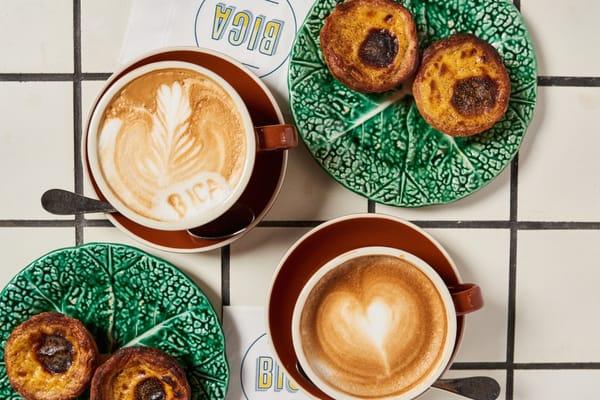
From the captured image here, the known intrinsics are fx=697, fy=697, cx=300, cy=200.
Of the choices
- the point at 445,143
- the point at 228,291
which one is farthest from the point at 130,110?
the point at 445,143

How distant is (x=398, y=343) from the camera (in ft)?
2.87

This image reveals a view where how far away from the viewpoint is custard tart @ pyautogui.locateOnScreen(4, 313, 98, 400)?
2.98ft

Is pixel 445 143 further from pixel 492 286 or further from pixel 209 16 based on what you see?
pixel 209 16

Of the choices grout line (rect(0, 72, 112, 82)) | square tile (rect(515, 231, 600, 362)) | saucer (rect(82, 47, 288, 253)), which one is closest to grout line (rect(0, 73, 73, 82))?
grout line (rect(0, 72, 112, 82))

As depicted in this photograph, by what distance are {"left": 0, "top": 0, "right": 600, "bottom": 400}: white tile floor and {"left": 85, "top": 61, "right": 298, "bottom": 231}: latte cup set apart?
145 millimetres

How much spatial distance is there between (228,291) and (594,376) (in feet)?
1.81

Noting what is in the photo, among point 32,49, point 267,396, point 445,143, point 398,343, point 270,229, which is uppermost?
point 32,49

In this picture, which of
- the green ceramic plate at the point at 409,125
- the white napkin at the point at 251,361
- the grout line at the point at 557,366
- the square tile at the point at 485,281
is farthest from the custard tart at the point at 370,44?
the grout line at the point at 557,366

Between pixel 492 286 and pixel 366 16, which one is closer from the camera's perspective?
pixel 366 16

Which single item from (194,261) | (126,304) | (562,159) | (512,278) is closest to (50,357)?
(126,304)

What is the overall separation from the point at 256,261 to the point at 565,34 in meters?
0.54

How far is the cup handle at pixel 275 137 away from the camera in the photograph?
0.81 meters

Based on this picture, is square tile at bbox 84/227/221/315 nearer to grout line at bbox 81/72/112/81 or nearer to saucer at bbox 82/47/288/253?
saucer at bbox 82/47/288/253

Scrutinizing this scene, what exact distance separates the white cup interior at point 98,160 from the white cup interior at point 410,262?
139mm
